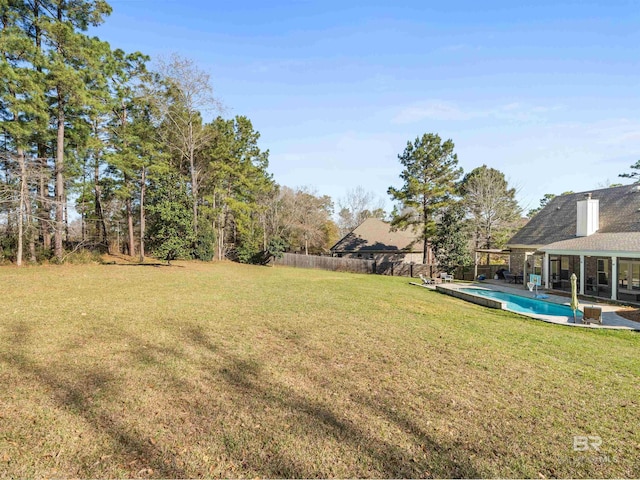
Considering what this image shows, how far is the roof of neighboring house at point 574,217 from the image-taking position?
16.8 metres

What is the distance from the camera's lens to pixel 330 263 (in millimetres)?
29141

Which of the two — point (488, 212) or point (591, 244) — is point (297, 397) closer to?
point (591, 244)

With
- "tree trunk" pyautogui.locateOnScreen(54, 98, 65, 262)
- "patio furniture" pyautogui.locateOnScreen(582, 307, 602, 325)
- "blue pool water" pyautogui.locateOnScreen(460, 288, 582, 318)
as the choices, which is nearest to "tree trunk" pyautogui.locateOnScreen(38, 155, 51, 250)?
"tree trunk" pyautogui.locateOnScreen(54, 98, 65, 262)

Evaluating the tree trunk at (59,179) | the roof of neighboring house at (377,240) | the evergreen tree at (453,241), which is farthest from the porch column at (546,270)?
the tree trunk at (59,179)

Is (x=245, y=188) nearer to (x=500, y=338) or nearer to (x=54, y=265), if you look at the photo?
(x=54, y=265)

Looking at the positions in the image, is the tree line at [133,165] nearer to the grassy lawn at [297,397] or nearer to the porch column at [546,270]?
the porch column at [546,270]

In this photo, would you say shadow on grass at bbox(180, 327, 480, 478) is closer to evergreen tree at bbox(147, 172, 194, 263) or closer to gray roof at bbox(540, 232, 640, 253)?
evergreen tree at bbox(147, 172, 194, 263)

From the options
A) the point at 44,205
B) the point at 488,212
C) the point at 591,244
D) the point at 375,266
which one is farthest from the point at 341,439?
the point at 488,212

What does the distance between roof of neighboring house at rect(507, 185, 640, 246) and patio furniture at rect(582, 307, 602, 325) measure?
863 cm

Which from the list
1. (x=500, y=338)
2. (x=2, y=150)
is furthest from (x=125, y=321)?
(x=2, y=150)

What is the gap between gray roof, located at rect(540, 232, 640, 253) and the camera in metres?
14.0

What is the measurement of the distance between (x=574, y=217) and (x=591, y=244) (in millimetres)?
4783

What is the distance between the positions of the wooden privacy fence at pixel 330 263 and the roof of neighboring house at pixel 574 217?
36.8 ft

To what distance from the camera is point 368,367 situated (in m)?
5.41
